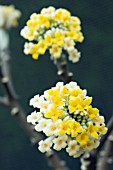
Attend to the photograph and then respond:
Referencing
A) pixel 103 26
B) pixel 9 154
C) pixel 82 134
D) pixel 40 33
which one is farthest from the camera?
pixel 9 154

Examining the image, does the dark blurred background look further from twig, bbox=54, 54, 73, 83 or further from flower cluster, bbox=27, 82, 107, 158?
flower cluster, bbox=27, 82, 107, 158

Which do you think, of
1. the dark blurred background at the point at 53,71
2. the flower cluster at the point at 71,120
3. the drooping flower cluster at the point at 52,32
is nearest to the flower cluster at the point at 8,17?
the drooping flower cluster at the point at 52,32

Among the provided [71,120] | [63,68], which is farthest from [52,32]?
[71,120]

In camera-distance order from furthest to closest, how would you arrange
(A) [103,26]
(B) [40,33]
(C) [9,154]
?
(C) [9,154] → (A) [103,26] → (B) [40,33]

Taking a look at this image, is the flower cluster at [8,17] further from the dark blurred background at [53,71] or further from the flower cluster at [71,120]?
the dark blurred background at [53,71]

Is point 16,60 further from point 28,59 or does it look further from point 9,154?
point 9,154

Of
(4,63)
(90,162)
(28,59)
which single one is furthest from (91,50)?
(90,162)
